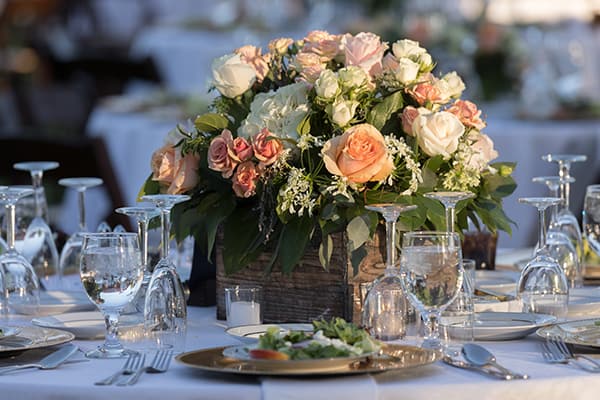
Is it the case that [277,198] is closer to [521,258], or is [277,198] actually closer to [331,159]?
[331,159]

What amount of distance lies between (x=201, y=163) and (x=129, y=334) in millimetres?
378

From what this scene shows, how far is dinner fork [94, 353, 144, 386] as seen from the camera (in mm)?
1745

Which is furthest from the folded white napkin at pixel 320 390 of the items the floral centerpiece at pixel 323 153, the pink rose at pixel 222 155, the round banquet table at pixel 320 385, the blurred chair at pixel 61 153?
the blurred chair at pixel 61 153

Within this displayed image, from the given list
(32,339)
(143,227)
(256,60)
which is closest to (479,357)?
(143,227)

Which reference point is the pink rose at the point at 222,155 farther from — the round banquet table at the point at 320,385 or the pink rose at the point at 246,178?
the round banquet table at the point at 320,385

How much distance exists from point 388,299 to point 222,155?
1.33 feet

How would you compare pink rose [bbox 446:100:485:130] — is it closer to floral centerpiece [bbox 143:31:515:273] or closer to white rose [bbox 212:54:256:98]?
floral centerpiece [bbox 143:31:515:273]

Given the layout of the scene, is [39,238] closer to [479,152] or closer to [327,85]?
[327,85]

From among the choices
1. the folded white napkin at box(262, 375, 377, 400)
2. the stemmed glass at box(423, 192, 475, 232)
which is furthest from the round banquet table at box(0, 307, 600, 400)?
the stemmed glass at box(423, 192, 475, 232)

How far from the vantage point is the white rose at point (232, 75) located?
231cm

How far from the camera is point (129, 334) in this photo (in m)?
2.04

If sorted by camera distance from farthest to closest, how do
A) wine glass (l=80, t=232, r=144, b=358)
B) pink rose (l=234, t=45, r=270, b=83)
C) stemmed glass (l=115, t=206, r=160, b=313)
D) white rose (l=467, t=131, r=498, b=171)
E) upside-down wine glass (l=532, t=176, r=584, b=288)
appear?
upside-down wine glass (l=532, t=176, r=584, b=288), pink rose (l=234, t=45, r=270, b=83), white rose (l=467, t=131, r=498, b=171), stemmed glass (l=115, t=206, r=160, b=313), wine glass (l=80, t=232, r=144, b=358)

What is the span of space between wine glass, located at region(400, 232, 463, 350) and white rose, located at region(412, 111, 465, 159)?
1.06ft

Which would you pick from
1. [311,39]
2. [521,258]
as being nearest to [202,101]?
[521,258]
